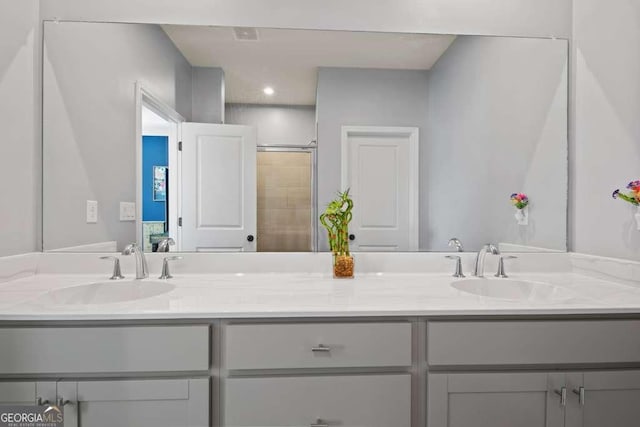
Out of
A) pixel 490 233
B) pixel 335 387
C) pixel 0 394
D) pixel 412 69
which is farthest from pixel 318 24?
pixel 0 394

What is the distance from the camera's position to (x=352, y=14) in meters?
1.69

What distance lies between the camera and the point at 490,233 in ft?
5.74

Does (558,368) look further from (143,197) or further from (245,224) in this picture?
(143,197)

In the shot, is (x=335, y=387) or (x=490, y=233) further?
(x=490, y=233)

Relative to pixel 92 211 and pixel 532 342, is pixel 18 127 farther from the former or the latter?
pixel 532 342

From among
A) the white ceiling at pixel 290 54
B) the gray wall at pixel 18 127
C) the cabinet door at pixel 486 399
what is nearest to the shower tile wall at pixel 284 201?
the white ceiling at pixel 290 54

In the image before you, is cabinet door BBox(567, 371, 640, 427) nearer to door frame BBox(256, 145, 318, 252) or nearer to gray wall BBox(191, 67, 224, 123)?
door frame BBox(256, 145, 318, 252)

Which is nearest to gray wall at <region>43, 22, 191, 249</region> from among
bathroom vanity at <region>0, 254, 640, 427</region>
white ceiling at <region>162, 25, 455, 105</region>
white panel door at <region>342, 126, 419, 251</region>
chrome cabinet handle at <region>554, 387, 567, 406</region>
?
white ceiling at <region>162, 25, 455, 105</region>

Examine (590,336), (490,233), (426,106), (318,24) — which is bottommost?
(590,336)

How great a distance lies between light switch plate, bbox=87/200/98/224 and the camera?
162 cm

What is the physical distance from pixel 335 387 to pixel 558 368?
2.37 feet

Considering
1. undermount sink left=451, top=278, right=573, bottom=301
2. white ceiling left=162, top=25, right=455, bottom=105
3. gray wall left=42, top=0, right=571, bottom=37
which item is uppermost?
gray wall left=42, top=0, right=571, bottom=37

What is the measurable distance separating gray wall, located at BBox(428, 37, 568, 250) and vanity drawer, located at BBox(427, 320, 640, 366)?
2.15 ft

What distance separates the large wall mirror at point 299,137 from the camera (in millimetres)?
1622
